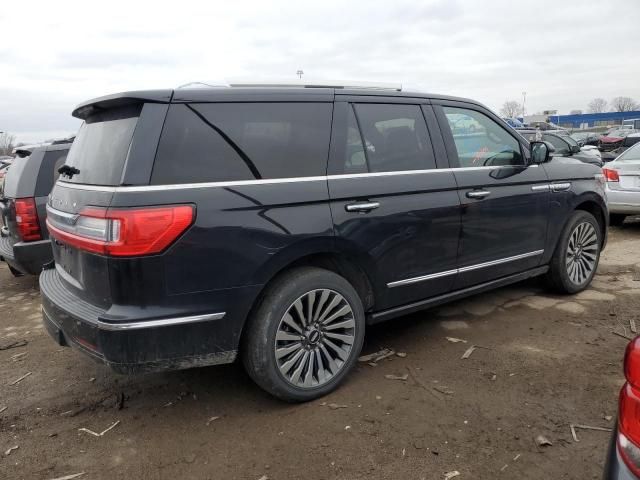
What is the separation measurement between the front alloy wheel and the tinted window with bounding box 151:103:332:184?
79 centimetres

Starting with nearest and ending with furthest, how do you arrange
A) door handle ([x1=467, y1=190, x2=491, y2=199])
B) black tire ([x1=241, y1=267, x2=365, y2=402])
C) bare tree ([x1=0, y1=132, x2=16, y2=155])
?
black tire ([x1=241, y1=267, x2=365, y2=402])
door handle ([x1=467, y1=190, x2=491, y2=199])
bare tree ([x1=0, y1=132, x2=16, y2=155])

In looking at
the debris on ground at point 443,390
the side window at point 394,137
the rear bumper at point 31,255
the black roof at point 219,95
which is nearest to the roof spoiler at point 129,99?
the black roof at point 219,95

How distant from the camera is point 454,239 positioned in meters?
3.79

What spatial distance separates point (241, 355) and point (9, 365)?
2195 millimetres

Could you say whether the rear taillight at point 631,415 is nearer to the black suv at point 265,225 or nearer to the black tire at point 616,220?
the black suv at point 265,225

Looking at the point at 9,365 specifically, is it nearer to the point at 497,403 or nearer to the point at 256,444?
the point at 256,444

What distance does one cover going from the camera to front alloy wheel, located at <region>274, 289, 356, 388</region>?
3.04 metres

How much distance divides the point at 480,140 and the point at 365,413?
2.42 m

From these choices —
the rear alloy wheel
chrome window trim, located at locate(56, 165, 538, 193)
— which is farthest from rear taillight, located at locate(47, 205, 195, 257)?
the rear alloy wheel

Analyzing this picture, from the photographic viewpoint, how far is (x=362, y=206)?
3.24 m

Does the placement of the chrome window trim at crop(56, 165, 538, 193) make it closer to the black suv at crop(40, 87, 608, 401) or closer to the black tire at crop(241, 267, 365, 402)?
the black suv at crop(40, 87, 608, 401)

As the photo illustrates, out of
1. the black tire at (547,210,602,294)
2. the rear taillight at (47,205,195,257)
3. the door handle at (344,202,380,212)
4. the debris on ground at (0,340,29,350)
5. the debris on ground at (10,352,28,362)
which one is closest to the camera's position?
the rear taillight at (47,205,195,257)

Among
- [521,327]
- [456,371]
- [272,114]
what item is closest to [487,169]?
[521,327]

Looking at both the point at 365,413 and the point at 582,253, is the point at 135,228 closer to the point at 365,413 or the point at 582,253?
the point at 365,413
